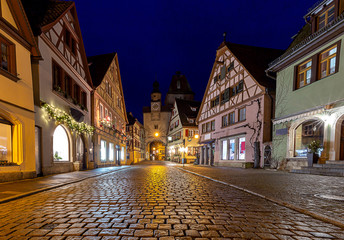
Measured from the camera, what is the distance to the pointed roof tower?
60.9m

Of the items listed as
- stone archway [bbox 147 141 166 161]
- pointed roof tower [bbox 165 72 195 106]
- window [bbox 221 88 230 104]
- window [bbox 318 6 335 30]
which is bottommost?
stone archway [bbox 147 141 166 161]

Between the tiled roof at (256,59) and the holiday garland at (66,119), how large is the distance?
47.9ft

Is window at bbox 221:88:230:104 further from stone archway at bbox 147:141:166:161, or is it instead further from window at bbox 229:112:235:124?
stone archway at bbox 147:141:166:161

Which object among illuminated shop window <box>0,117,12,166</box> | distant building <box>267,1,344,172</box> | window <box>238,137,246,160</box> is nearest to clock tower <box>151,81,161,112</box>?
window <box>238,137,246,160</box>

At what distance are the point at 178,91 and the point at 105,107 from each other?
42.3 meters

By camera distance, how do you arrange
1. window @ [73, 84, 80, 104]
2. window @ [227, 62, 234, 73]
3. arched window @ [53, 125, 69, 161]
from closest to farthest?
arched window @ [53, 125, 69, 161] < window @ [73, 84, 80, 104] < window @ [227, 62, 234, 73]

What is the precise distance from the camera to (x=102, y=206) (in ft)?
13.8

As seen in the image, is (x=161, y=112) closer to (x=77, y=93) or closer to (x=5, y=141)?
(x=77, y=93)

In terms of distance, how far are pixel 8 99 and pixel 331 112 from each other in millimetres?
15550

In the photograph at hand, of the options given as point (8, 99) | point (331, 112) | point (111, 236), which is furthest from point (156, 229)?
point (331, 112)

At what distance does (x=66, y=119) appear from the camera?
12.1 meters

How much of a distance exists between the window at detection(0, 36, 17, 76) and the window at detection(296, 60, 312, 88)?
15970 millimetres

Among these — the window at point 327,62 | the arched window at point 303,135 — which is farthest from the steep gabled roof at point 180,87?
the window at point 327,62

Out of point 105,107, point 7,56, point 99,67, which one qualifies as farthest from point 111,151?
point 7,56
